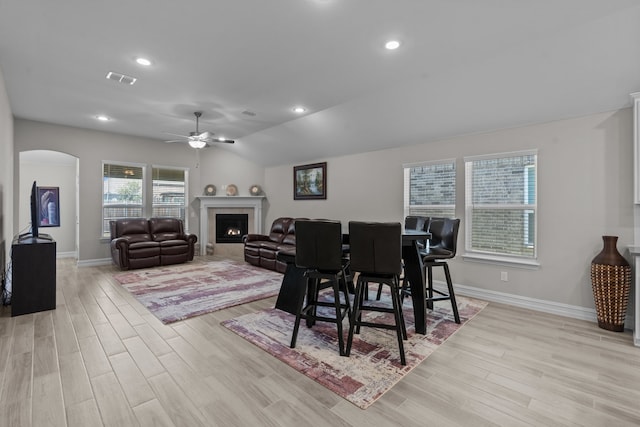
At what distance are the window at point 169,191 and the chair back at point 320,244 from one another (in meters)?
5.79

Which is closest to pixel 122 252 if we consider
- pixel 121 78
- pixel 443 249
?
pixel 121 78

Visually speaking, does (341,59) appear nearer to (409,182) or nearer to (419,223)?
(419,223)

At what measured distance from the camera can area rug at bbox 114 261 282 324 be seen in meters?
3.70

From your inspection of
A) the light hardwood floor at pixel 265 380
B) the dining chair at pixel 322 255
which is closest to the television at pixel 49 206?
the light hardwood floor at pixel 265 380

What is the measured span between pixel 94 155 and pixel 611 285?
8668 mm

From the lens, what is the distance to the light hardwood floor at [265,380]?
1810mm

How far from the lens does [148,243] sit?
602 cm

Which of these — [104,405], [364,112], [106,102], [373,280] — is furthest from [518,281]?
[106,102]

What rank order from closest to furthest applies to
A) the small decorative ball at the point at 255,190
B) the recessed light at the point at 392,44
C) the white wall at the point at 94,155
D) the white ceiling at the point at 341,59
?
the white ceiling at the point at 341,59, the recessed light at the point at 392,44, the white wall at the point at 94,155, the small decorative ball at the point at 255,190

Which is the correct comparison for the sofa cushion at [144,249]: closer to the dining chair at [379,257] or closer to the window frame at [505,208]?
the dining chair at [379,257]

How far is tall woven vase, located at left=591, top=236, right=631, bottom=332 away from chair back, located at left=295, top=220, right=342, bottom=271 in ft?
9.23

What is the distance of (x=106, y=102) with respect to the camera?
15.2 ft

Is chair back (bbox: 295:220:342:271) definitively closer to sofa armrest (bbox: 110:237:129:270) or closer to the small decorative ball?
sofa armrest (bbox: 110:237:129:270)

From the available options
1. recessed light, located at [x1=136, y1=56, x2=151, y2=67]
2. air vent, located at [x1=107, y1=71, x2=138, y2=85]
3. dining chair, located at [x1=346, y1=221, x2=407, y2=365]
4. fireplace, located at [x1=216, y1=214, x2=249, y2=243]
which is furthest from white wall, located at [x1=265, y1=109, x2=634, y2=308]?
fireplace, located at [x1=216, y1=214, x2=249, y2=243]
